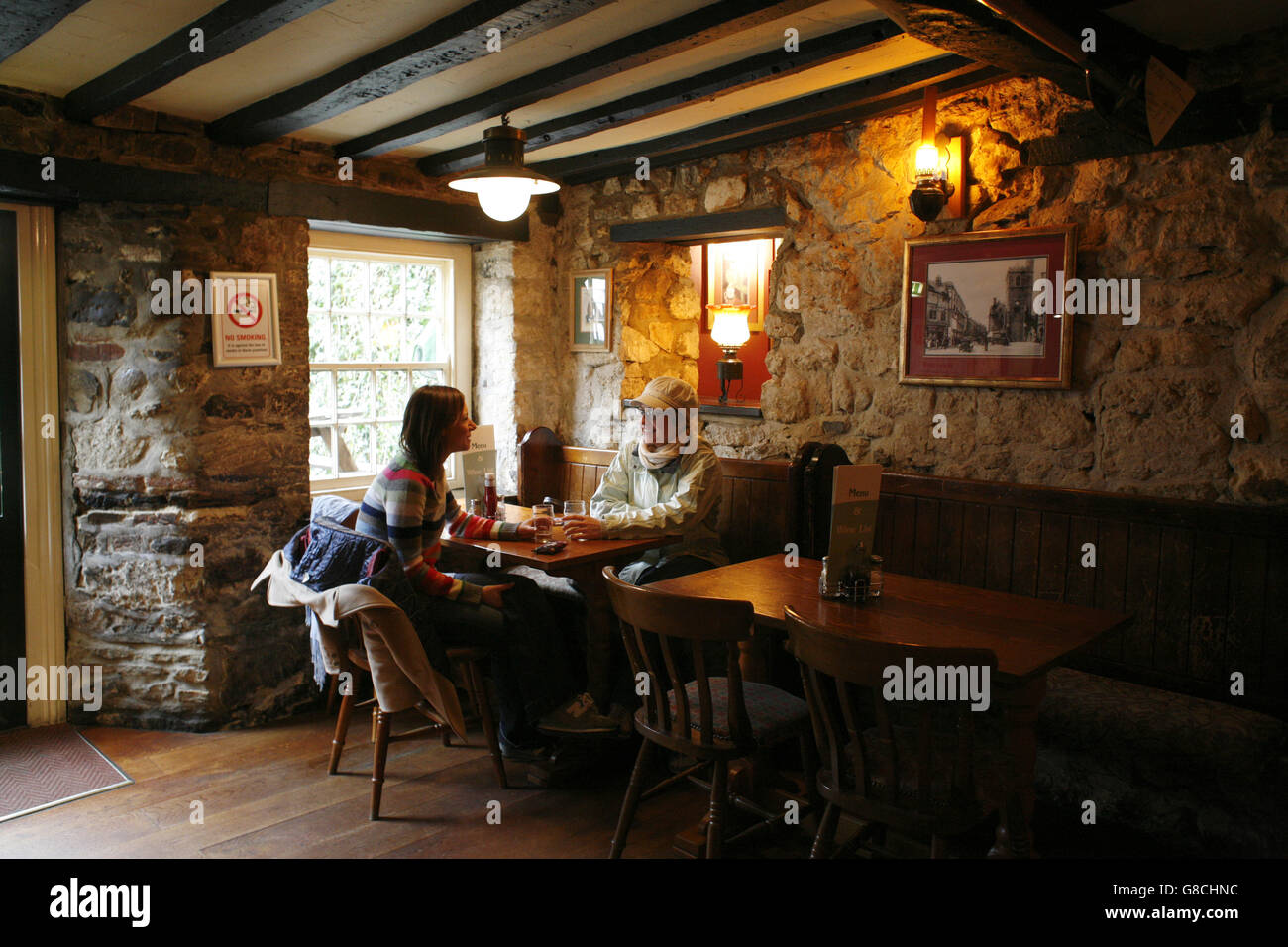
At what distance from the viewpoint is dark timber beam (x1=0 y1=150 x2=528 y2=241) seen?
3.52 meters

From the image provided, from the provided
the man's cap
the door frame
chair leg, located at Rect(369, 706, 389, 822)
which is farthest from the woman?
the door frame

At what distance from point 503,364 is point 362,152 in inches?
52.0

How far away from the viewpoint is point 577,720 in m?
3.43

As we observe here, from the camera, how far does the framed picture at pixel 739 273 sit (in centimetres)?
655

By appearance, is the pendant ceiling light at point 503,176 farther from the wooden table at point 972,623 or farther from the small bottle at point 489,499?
the wooden table at point 972,623

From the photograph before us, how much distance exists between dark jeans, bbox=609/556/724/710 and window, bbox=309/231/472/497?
1762 mm

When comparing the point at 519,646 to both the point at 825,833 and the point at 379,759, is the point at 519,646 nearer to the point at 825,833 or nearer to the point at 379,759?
the point at 379,759

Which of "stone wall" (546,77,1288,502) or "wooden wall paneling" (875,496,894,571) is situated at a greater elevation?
"stone wall" (546,77,1288,502)

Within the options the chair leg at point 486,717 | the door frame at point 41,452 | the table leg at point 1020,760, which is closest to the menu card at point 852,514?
the table leg at point 1020,760

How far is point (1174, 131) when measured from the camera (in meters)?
3.11

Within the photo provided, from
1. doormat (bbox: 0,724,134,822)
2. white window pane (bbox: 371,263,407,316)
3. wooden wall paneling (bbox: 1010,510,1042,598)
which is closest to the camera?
doormat (bbox: 0,724,134,822)

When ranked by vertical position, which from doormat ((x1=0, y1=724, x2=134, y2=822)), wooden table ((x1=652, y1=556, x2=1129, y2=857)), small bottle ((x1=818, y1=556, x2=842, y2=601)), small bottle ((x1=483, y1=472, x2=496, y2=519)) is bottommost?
doormat ((x1=0, y1=724, x2=134, y2=822))

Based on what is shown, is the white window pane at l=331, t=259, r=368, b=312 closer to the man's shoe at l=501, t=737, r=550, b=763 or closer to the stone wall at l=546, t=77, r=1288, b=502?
the stone wall at l=546, t=77, r=1288, b=502

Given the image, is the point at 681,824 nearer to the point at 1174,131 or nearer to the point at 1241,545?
the point at 1241,545
